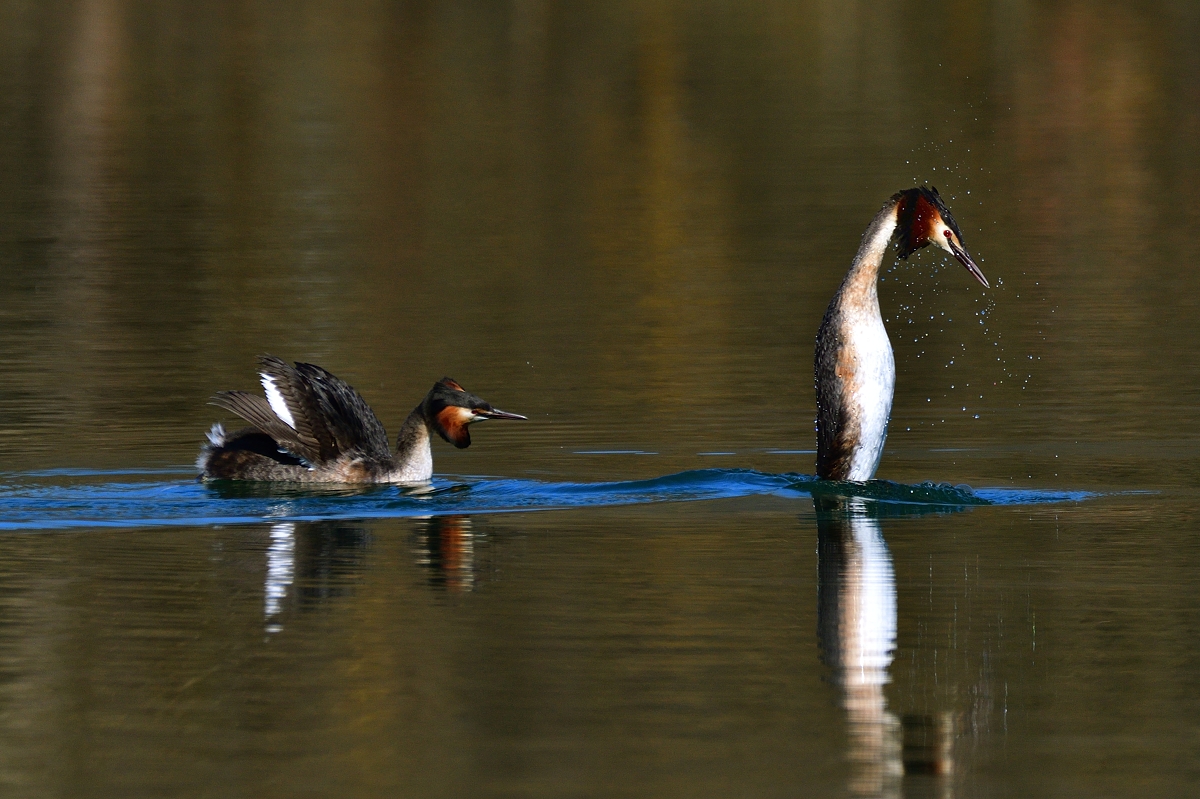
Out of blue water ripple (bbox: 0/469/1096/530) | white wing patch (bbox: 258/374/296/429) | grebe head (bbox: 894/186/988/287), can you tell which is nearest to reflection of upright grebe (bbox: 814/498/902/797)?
blue water ripple (bbox: 0/469/1096/530)

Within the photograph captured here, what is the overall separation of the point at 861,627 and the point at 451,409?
5.07 metres

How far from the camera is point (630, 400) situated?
16.2 m

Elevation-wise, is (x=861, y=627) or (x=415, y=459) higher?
(x=415, y=459)

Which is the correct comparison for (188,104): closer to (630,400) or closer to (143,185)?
(143,185)

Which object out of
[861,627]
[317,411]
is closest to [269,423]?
[317,411]

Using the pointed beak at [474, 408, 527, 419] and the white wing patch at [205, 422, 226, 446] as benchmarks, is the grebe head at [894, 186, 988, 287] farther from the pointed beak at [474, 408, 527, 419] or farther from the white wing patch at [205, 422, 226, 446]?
the white wing patch at [205, 422, 226, 446]

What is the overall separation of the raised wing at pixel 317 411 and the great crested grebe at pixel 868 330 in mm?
3025

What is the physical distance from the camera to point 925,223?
12703 mm

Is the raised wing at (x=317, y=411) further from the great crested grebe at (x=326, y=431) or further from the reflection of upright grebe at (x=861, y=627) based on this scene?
the reflection of upright grebe at (x=861, y=627)

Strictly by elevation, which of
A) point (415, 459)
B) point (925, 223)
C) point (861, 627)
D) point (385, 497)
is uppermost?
point (925, 223)

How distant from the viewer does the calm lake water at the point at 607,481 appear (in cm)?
813

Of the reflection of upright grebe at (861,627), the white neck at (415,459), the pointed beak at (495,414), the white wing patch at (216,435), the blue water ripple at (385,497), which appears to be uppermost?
the pointed beak at (495,414)

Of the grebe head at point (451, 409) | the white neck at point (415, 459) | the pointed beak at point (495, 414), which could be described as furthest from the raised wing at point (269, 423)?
the pointed beak at point (495, 414)

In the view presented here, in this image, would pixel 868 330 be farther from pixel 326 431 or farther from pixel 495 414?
pixel 326 431
